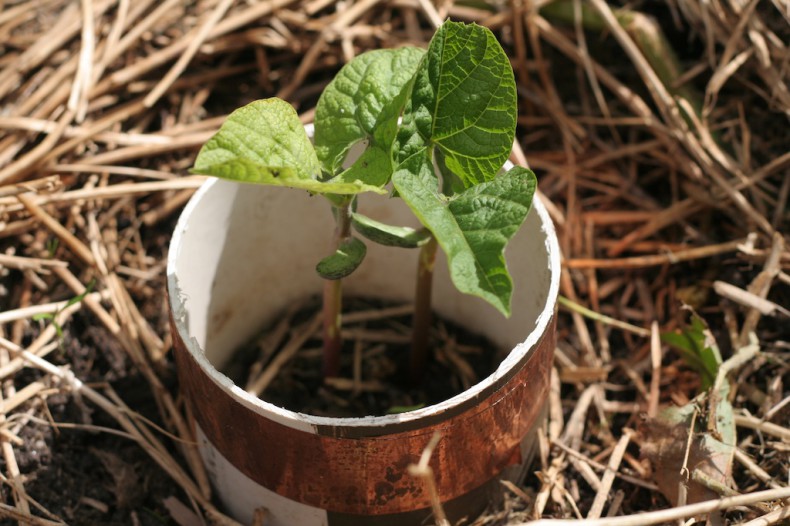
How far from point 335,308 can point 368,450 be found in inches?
12.8

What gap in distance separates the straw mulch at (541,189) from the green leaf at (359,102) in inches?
19.0

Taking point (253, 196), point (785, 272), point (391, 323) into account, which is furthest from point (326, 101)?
point (785, 272)

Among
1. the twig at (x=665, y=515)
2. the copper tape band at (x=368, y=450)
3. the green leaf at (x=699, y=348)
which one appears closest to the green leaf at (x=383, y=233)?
the copper tape band at (x=368, y=450)

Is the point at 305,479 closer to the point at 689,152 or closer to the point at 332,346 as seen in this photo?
the point at 332,346

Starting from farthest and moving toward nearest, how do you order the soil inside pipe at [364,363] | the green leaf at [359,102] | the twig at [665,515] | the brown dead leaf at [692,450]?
the soil inside pipe at [364,363] < the brown dead leaf at [692,450] < the green leaf at [359,102] < the twig at [665,515]

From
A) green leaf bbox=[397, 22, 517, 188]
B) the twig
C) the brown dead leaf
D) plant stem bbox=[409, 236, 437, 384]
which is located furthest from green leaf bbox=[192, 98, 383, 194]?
the brown dead leaf

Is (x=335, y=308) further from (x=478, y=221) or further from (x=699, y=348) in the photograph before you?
(x=699, y=348)

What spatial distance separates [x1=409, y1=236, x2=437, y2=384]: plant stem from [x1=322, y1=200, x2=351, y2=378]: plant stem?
118 millimetres

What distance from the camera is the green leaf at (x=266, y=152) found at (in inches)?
35.1

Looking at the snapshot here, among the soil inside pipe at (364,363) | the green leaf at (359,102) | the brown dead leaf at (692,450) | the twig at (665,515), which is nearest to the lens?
the twig at (665,515)

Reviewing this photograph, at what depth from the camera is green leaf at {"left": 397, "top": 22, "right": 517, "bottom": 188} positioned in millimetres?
1014

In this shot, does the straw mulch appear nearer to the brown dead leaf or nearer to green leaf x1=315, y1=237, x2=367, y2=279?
the brown dead leaf

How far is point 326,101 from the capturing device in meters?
1.10

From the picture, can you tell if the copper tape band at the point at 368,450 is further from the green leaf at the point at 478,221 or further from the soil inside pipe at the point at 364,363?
the soil inside pipe at the point at 364,363
